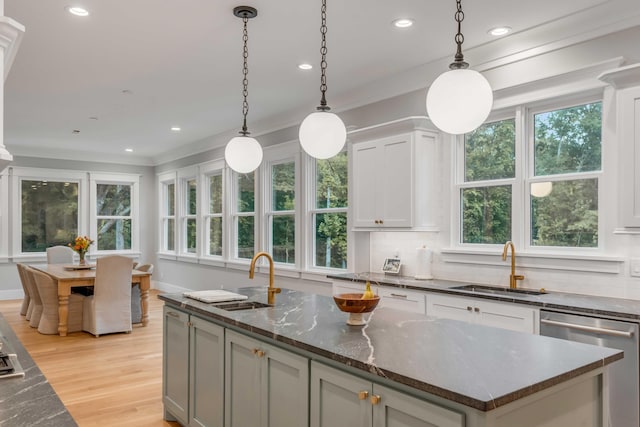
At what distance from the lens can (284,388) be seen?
2.28 metres

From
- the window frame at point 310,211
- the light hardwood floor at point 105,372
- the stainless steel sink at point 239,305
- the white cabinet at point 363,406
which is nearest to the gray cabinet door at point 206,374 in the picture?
the stainless steel sink at point 239,305

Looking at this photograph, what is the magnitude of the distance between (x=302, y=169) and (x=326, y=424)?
177 inches

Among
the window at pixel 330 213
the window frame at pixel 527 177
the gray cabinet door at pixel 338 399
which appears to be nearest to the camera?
the gray cabinet door at pixel 338 399

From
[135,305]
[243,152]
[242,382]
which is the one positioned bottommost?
[135,305]

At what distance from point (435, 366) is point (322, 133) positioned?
4.93ft

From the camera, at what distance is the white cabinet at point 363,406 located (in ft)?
5.22

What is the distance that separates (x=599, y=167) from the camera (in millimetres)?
3566

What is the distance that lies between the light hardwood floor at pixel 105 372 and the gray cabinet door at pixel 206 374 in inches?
23.7

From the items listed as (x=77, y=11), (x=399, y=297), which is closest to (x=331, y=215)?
(x=399, y=297)

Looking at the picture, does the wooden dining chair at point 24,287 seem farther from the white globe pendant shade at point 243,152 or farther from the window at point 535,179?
the window at point 535,179

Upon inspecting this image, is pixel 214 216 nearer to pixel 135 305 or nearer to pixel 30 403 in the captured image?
pixel 135 305

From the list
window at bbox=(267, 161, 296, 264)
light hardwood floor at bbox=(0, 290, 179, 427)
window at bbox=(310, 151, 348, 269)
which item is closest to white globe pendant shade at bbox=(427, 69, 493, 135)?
light hardwood floor at bbox=(0, 290, 179, 427)

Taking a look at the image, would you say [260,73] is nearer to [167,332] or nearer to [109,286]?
[167,332]

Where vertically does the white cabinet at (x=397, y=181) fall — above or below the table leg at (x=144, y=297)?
above
